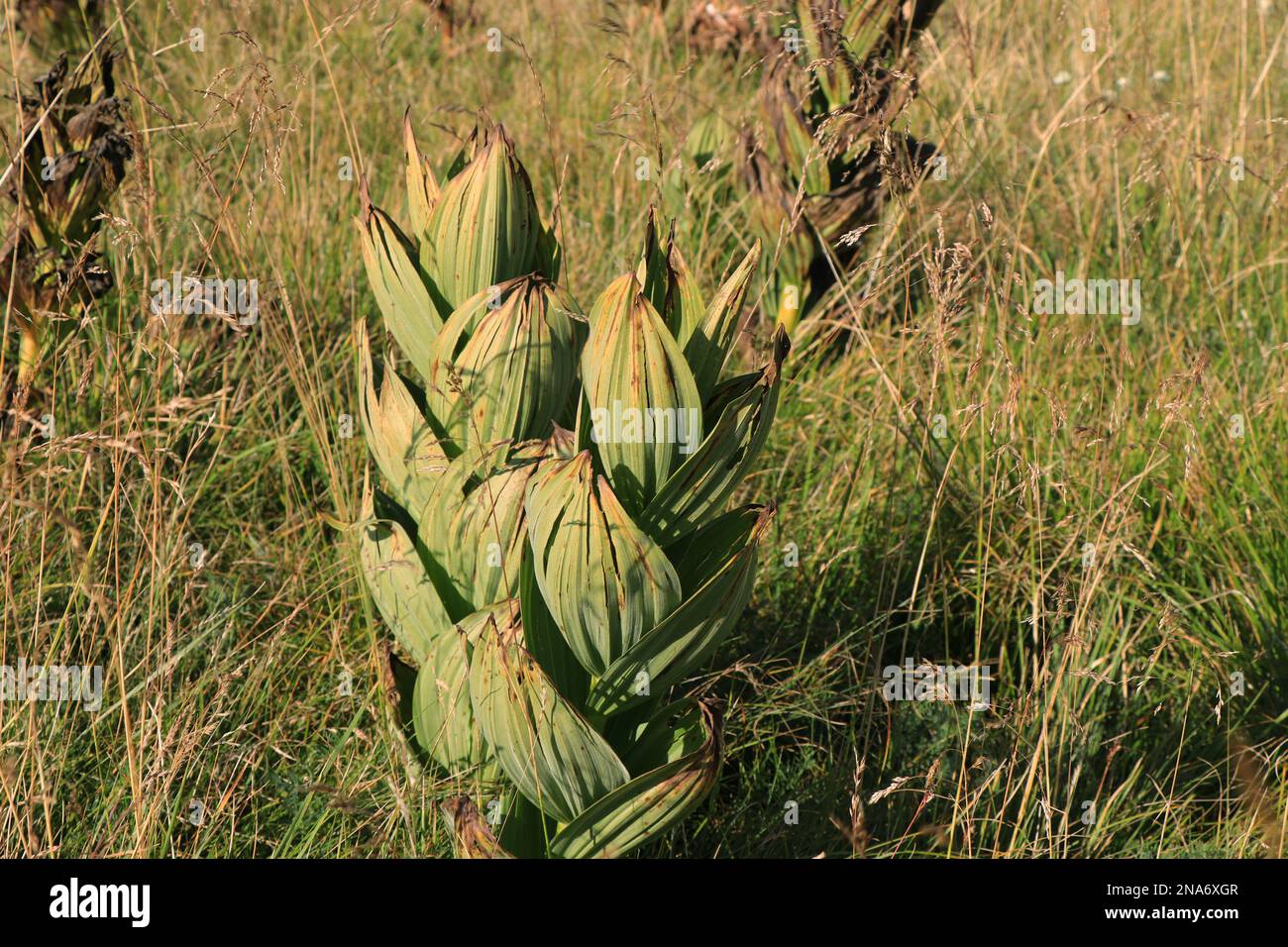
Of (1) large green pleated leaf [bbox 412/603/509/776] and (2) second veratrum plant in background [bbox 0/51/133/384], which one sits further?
(2) second veratrum plant in background [bbox 0/51/133/384]

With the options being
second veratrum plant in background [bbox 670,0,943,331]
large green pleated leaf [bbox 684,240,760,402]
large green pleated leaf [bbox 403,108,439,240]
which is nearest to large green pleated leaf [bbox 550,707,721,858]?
large green pleated leaf [bbox 684,240,760,402]

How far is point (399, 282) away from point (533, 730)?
0.66m

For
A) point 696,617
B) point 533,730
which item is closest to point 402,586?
point 533,730

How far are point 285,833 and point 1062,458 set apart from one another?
63.6 inches

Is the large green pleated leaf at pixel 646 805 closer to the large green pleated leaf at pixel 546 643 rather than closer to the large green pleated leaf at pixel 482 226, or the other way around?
the large green pleated leaf at pixel 546 643

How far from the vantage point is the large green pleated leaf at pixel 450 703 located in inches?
64.4

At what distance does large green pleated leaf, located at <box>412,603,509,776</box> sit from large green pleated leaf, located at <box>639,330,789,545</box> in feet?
0.87

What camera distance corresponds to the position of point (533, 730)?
1.51 m

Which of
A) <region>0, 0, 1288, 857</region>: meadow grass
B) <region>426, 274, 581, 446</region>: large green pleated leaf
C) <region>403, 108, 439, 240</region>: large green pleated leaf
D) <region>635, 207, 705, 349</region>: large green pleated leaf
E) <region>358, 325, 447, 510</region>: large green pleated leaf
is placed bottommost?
<region>0, 0, 1288, 857</region>: meadow grass

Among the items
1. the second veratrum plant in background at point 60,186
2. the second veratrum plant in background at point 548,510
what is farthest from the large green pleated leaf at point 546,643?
the second veratrum plant in background at point 60,186

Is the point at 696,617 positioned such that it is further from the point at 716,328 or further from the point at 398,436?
the point at 398,436

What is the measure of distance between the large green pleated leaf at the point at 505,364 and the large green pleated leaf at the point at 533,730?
0.27 metres

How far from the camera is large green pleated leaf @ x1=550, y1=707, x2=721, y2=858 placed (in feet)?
5.01

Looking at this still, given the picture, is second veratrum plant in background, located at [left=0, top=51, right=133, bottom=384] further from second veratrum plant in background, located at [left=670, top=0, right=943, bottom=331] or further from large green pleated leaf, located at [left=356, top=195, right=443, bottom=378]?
second veratrum plant in background, located at [left=670, top=0, right=943, bottom=331]
